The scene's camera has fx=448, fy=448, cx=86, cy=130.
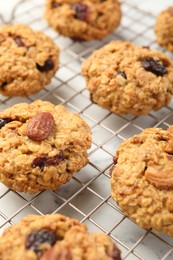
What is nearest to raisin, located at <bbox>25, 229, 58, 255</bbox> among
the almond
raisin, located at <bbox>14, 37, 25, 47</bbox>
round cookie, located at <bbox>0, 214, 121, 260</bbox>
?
round cookie, located at <bbox>0, 214, 121, 260</bbox>

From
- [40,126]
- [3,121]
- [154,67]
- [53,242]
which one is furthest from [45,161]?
[154,67]

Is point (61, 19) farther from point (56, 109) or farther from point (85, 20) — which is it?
point (56, 109)

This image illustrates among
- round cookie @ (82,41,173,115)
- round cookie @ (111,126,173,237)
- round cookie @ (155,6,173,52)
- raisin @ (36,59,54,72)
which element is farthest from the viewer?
round cookie @ (155,6,173,52)

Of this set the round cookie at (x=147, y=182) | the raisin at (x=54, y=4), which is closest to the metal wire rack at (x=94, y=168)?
the round cookie at (x=147, y=182)

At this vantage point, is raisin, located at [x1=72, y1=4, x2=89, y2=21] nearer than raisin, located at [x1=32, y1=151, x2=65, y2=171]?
No

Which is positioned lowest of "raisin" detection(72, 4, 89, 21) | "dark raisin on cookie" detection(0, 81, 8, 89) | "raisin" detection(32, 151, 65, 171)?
"raisin" detection(32, 151, 65, 171)

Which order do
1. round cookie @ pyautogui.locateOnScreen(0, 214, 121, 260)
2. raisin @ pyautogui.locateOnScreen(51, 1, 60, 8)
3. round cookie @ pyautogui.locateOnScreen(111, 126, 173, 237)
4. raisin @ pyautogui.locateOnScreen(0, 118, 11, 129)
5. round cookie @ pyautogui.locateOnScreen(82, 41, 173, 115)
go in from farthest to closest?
raisin @ pyautogui.locateOnScreen(51, 1, 60, 8) → round cookie @ pyautogui.locateOnScreen(82, 41, 173, 115) → raisin @ pyautogui.locateOnScreen(0, 118, 11, 129) → round cookie @ pyautogui.locateOnScreen(111, 126, 173, 237) → round cookie @ pyautogui.locateOnScreen(0, 214, 121, 260)

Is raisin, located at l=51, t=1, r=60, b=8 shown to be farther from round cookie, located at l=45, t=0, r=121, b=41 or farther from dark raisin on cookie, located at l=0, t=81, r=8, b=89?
dark raisin on cookie, located at l=0, t=81, r=8, b=89

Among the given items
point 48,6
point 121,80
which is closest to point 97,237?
point 121,80
